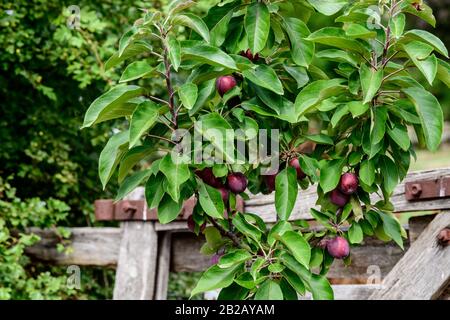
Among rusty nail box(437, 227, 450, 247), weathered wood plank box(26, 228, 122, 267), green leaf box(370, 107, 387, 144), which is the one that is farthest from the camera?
weathered wood plank box(26, 228, 122, 267)

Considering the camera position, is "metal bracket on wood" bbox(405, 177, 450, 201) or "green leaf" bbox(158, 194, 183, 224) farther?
"metal bracket on wood" bbox(405, 177, 450, 201)

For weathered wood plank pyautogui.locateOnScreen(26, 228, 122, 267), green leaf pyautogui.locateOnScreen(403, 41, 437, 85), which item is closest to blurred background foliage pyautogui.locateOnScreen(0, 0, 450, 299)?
weathered wood plank pyautogui.locateOnScreen(26, 228, 122, 267)

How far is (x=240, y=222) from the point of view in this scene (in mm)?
1829

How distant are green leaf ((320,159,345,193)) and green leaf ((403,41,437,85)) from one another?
335 mm

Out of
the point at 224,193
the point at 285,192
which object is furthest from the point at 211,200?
the point at 285,192

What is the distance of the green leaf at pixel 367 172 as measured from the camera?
1784mm

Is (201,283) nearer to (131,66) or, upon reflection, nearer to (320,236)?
(320,236)

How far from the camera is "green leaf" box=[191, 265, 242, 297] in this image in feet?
5.56

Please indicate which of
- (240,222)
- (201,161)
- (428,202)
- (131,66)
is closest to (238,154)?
(201,161)

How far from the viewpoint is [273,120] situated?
6.52ft

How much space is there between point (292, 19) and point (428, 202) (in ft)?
2.80

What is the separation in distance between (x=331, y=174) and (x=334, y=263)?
1133mm

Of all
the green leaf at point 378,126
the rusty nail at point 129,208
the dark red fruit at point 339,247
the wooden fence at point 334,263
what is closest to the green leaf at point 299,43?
the green leaf at point 378,126

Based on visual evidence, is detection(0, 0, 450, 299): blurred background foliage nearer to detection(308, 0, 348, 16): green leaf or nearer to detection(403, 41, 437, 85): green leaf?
detection(308, 0, 348, 16): green leaf
